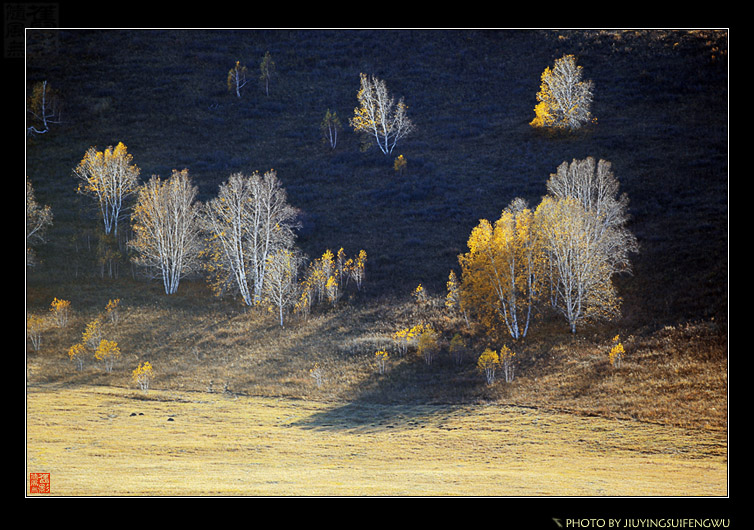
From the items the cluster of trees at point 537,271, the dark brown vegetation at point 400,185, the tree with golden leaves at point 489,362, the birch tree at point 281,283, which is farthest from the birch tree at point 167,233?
the tree with golden leaves at point 489,362

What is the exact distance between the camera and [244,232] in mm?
31438

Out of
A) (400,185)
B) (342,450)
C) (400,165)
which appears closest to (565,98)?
(400,165)

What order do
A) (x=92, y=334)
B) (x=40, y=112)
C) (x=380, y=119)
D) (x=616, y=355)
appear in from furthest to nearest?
(x=380, y=119) < (x=40, y=112) < (x=92, y=334) < (x=616, y=355)

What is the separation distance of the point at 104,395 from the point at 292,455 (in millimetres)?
8539

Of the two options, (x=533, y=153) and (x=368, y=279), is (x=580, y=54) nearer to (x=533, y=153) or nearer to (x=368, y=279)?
(x=533, y=153)

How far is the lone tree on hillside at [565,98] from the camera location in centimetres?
4556

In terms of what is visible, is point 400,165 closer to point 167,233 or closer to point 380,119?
point 380,119

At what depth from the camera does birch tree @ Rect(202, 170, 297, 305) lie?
3061cm

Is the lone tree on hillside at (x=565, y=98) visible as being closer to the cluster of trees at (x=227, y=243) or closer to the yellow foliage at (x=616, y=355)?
the cluster of trees at (x=227, y=243)

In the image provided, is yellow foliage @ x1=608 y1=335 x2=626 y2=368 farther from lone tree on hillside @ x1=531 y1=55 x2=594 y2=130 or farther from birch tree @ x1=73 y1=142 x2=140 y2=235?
lone tree on hillside @ x1=531 y1=55 x2=594 y2=130

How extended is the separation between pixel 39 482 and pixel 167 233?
63.7 ft

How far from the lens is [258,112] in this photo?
55406 mm

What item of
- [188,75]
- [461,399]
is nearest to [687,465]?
[461,399]

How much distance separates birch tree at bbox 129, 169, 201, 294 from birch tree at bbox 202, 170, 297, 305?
101 cm
